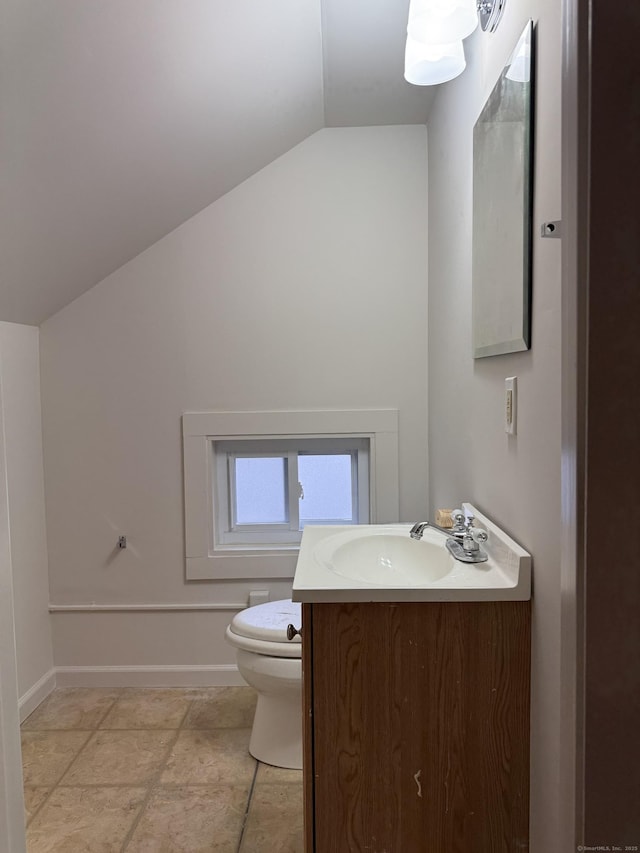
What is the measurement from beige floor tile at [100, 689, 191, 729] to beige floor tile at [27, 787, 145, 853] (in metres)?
0.37

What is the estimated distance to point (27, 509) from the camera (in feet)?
7.85

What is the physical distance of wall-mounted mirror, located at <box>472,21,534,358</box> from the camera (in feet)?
3.84

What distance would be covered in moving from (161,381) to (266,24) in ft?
4.34

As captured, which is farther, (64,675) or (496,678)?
(64,675)

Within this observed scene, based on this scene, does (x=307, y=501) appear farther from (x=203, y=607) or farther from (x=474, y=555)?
(x=474, y=555)

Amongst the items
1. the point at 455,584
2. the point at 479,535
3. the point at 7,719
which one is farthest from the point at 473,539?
the point at 7,719

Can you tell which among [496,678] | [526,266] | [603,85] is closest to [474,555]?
[496,678]

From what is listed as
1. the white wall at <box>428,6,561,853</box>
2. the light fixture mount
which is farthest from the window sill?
the light fixture mount

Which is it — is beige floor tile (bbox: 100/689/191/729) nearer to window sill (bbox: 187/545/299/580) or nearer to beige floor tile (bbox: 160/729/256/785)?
beige floor tile (bbox: 160/729/256/785)

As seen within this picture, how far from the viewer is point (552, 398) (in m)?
1.06

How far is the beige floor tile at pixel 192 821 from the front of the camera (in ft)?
5.32

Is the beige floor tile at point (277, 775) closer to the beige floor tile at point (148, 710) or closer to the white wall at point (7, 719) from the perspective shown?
the beige floor tile at point (148, 710)

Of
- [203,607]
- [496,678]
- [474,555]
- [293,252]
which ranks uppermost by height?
[293,252]

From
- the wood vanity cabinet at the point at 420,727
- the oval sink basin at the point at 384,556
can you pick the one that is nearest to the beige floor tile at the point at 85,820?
the wood vanity cabinet at the point at 420,727
